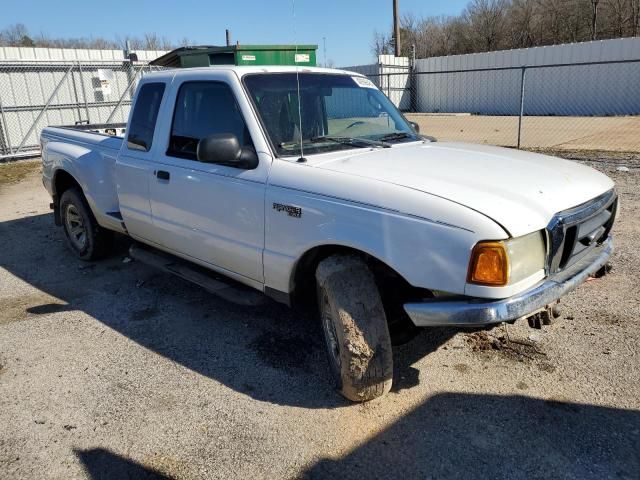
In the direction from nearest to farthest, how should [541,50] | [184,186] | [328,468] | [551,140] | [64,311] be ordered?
1. [328,468]
2. [184,186]
3. [64,311]
4. [551,140]
5. [541,50]

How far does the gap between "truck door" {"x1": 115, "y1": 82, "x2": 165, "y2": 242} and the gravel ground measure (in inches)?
31.4

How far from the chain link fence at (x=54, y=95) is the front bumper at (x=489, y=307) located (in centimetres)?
1533

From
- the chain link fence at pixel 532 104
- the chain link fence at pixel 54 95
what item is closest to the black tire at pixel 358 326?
the chain link fence at pixel 532 104

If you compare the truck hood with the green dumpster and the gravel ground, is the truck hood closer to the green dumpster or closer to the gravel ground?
the gravel ground

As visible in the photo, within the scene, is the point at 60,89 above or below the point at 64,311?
above

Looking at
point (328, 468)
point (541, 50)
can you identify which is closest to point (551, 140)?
point (541, 50)

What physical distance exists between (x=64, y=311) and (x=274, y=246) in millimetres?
2511

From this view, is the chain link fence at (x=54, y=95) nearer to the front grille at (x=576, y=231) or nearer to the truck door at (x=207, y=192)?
the truck door at (x=207, y=192)

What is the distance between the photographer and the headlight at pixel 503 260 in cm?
264

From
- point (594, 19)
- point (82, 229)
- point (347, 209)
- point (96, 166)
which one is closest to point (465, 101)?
point (594, 19)

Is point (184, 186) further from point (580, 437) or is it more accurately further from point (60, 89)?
point (60, 89)

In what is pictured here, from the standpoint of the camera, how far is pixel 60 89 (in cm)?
1623

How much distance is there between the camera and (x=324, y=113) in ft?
13.6

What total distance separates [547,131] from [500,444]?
17.7 metres
